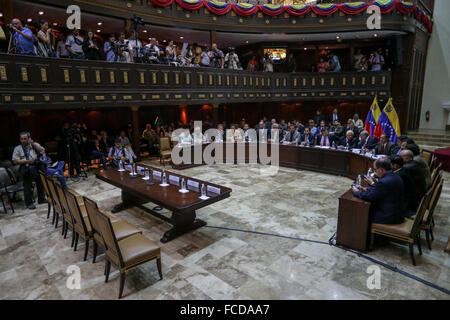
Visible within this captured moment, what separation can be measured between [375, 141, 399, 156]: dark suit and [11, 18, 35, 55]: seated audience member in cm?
967

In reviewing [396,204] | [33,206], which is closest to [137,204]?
[33,206]

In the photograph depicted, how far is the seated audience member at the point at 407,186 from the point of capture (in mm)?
4656

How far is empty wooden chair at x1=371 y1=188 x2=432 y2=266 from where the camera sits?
4098 mm

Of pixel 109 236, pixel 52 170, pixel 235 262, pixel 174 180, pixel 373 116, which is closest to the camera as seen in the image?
pixel 109 236

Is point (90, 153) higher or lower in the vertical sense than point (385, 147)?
lower

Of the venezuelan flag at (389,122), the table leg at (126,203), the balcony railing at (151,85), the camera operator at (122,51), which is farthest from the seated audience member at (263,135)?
the table leg at (126,203)

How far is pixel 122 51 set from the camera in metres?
9.85

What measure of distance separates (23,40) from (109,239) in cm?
696

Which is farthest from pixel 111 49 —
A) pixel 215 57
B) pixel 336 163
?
pixel 336 163

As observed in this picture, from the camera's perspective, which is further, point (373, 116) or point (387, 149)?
point (373, 116)

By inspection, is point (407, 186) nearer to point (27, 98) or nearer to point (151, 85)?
point (151, 85)

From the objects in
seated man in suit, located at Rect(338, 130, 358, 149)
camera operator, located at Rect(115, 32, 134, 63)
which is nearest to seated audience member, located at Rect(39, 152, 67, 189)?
camera operator, located at Rect(115, 32, 134, 63)

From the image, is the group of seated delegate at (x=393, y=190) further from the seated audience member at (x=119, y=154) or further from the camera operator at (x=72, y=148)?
the camera operator at (x=72, y=148)

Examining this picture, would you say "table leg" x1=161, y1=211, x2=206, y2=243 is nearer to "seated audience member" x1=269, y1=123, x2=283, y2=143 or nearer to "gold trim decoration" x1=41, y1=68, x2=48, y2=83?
"gold trim decoration" x1=41, y1=68, x2=48, y2=83
